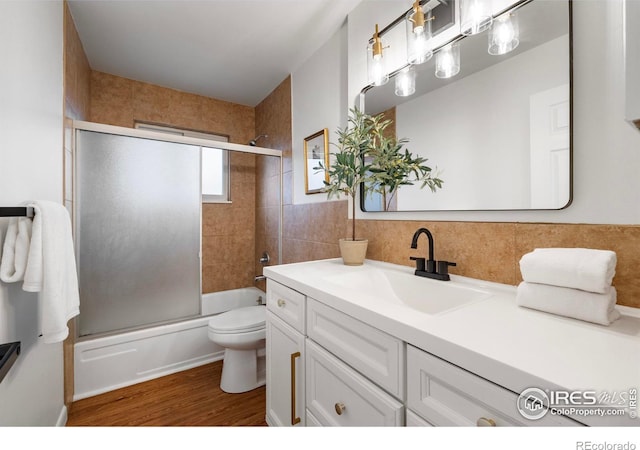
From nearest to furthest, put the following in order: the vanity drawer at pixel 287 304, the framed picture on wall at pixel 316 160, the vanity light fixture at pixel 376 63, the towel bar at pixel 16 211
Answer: the towel bar at pixel 16 211
the vanity drawer at pixel 287 304
the vanity light fixture at pixel 376 63
the framed picture on wall at pixel 316 160

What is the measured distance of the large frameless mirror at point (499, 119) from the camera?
87 cm

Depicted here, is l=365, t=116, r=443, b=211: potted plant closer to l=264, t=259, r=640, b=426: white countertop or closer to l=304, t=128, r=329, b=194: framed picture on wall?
l=304, t=128, r=329, b=194: framed picture on wall

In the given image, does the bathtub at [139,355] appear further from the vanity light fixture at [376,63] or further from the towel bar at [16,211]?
the vanity light fixture at [376,63]

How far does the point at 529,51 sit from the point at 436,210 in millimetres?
624

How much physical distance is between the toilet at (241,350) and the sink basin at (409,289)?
2.95 ft

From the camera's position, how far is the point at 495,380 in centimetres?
52

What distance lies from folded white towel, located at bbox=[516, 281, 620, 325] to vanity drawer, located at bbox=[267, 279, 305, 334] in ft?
2.42

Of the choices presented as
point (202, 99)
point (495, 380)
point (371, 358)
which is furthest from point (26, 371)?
point (202, 99)

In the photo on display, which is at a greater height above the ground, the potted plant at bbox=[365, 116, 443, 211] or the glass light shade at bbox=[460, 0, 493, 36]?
the glass light shade at bbox=[460, 0, 493, 36]

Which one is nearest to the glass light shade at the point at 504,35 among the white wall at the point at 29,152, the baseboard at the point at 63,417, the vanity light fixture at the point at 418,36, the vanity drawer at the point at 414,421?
the vanity light fixture at the point at 418,36

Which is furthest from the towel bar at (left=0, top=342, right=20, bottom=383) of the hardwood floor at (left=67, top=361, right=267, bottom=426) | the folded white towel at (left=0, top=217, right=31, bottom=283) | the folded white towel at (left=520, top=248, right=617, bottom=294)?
the folded white towel at (left=520, top=248, right=617, bottom=294)

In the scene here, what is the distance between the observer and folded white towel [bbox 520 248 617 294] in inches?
25.7

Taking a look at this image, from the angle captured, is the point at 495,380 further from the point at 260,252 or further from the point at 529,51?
the point at 260,252

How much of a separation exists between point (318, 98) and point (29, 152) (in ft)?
5.11
